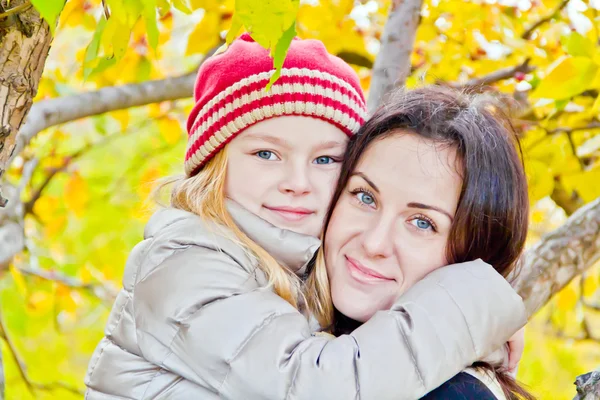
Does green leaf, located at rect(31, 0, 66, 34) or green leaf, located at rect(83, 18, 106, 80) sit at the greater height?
green leaf, located at rect(31, 0, 66, 34)

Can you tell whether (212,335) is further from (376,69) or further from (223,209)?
(376,69)

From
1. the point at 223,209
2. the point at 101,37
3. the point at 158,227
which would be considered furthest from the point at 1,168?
the point at 223,209


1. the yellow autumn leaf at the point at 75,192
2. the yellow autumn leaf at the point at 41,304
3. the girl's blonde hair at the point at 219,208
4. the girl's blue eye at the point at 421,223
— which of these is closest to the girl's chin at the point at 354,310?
the girl's blonde hair at the point at 219,208

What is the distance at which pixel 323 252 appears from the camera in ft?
6.87

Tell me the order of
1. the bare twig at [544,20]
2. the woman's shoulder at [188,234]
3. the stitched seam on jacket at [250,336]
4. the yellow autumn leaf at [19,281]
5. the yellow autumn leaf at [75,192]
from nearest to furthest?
1. the stitched seam on jacket at [250,336]
2. the woman's shoulder at [188,234]
3. the bare twig at [544,20]
4. the yellow autumn leaf at [19,281]
5. the yellow autumn leaf at [75,192]

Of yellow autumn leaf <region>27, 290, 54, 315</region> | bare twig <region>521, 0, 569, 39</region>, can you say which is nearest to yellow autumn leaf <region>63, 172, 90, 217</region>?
yellow autumn leaf <region>27, 290, 54, 315</region>

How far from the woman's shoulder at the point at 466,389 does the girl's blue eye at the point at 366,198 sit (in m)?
0.46

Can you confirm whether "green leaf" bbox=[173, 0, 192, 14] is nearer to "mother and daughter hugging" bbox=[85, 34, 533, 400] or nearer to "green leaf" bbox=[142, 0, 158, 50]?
"green leaf" bbox=[142, 0, 158, 50]

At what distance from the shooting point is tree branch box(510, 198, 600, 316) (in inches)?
89.0

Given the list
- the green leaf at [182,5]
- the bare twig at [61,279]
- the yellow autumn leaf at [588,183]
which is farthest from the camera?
the bare twig at [61,279]

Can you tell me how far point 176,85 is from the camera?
2797 mm

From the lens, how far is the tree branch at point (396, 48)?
8.09 ft

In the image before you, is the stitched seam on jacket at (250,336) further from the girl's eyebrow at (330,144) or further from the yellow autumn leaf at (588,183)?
the yellow autumn leaf at (588,183)

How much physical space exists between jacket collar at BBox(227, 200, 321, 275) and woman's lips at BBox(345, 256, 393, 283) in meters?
0.12
